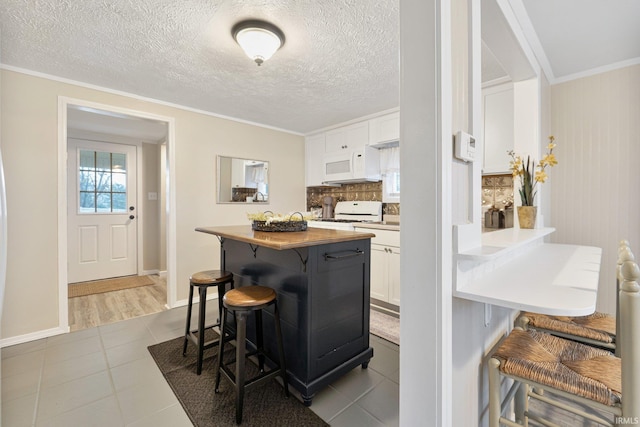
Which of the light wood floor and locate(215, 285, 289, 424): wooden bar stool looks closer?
locate(215, 285, 289, 424): wooden bar stool

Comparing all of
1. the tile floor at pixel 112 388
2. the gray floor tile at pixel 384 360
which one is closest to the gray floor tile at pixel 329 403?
the tile floor at pixel 112 388

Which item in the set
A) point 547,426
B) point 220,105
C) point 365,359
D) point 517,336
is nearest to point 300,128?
point 220,105

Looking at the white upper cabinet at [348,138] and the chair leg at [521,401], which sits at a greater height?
the white upper cabinet at [348,138]

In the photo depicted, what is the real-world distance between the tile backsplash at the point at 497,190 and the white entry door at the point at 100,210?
16.8ft

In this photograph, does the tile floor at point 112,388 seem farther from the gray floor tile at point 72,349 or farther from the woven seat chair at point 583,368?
the woven seat chair at point 583,368

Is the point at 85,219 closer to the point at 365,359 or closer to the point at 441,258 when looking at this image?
the point at 365,359

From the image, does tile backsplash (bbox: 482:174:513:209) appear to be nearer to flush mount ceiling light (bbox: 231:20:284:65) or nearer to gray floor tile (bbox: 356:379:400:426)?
gray floor tile (bbox: 356:379:400:426)

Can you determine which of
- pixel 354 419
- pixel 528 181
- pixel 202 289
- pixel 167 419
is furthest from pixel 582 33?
pixel 167 419

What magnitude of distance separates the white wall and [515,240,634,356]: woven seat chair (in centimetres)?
112

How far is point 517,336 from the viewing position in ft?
4.40

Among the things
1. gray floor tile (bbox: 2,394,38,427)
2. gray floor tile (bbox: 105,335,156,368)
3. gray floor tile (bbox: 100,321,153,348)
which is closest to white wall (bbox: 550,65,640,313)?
gray floor tile (bbox: 105,335,156,368)

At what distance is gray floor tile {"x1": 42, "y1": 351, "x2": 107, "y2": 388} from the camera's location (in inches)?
75.2

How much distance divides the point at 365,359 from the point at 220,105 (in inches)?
120

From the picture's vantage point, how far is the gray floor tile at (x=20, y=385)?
68.4 inches
